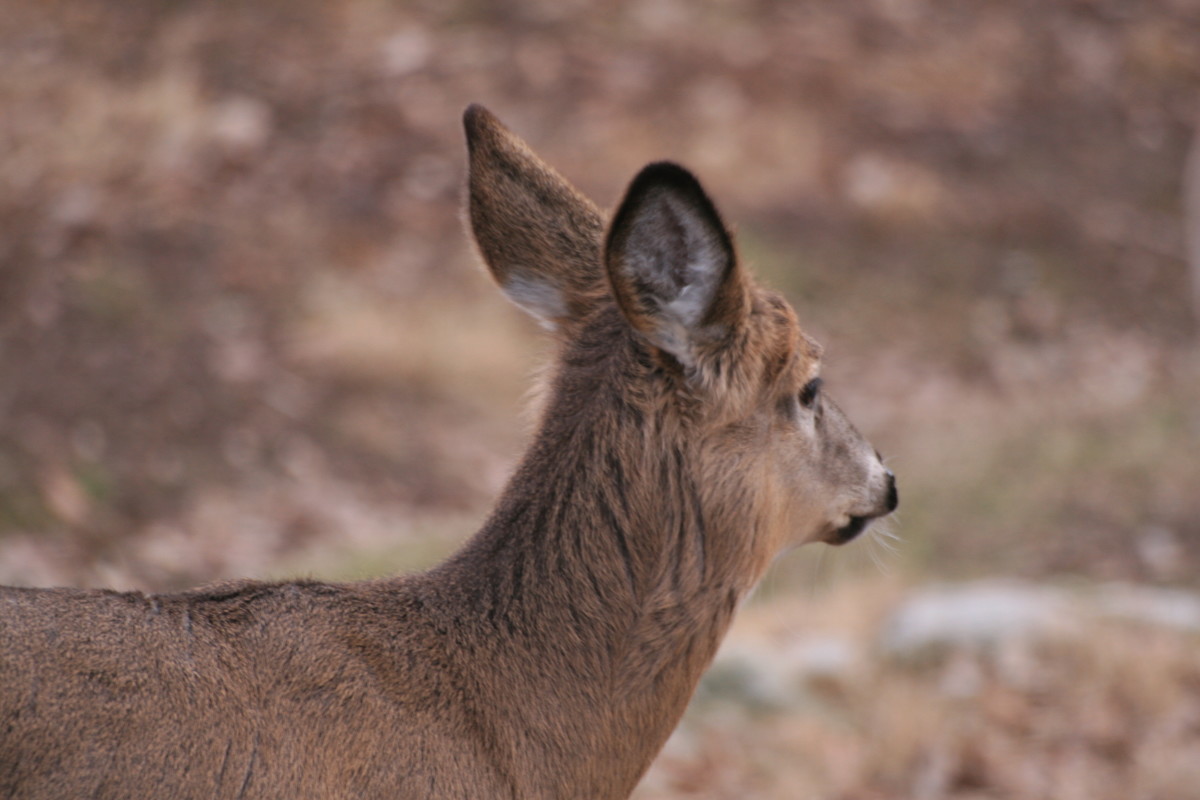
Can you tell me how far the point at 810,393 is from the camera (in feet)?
13.0

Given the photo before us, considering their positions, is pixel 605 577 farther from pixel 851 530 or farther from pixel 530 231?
pixel 530 231

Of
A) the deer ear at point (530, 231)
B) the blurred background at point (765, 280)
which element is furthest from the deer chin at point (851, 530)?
the deer ear at point (530, 231)

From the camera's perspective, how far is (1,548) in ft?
26.7

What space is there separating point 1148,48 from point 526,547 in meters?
19.5

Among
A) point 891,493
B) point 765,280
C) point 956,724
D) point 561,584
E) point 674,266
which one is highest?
point 956,724

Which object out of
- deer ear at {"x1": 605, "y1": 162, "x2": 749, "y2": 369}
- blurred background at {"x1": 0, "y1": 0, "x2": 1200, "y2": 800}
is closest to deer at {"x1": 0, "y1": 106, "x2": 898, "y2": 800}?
deer ear at {"x1": 605, "y1": 162, "x2": 749, "y2": 369}

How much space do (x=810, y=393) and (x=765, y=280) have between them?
0.57 metres

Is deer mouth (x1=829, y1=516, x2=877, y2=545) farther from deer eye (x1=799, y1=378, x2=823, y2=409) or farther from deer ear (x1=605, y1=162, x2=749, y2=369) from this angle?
deer ear (x1=605, y1=162, x2=749, y2=369)

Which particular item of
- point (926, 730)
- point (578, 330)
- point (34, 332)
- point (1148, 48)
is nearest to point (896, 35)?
point (1148, 48)

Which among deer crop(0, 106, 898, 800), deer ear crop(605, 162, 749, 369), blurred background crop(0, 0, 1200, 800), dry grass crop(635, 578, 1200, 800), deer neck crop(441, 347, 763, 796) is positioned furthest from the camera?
blurred background crop(0, 0, 1200, 800)

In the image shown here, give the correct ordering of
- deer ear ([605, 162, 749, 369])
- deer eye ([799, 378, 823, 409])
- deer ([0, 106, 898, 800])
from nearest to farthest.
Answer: deer ([0, 106, 898, 800])
deer ear ([605, 162, 749, 369])
deer eye ([799, 378, 823, 409])

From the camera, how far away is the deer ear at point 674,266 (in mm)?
3277

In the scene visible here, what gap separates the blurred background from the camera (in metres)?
7.35

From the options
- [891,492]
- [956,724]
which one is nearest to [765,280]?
[891,492]
